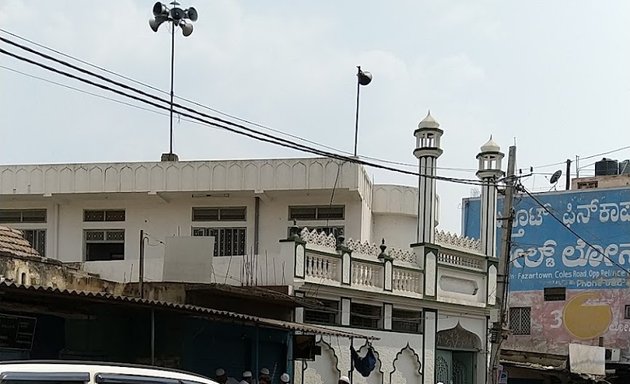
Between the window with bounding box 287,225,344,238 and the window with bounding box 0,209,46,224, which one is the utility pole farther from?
the window with bounding box 0,209,46,224

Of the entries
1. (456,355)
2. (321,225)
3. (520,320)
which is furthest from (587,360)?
(321,225)

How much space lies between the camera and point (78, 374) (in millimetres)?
6336

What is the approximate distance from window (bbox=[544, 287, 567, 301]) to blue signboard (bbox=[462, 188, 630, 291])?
168mm

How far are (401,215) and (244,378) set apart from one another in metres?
9.17

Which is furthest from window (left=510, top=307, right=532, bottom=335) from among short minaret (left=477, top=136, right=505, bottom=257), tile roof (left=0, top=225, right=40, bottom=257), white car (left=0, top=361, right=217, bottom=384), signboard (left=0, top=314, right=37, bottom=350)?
white car (left=0, top=361, right=217, bottom=384)

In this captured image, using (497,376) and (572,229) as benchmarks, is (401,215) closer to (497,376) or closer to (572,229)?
(497,376)

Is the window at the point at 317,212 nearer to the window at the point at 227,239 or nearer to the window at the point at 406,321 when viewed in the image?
the window at the point at 227,239

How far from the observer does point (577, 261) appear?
33094 mm

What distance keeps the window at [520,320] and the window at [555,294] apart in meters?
0.89

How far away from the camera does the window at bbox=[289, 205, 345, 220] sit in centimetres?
2197

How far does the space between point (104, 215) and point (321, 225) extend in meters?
5.10

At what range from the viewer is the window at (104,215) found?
75.0ft

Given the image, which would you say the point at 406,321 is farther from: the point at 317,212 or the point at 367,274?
the point at 317,212

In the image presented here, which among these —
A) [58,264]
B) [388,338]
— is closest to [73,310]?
[58,264]
